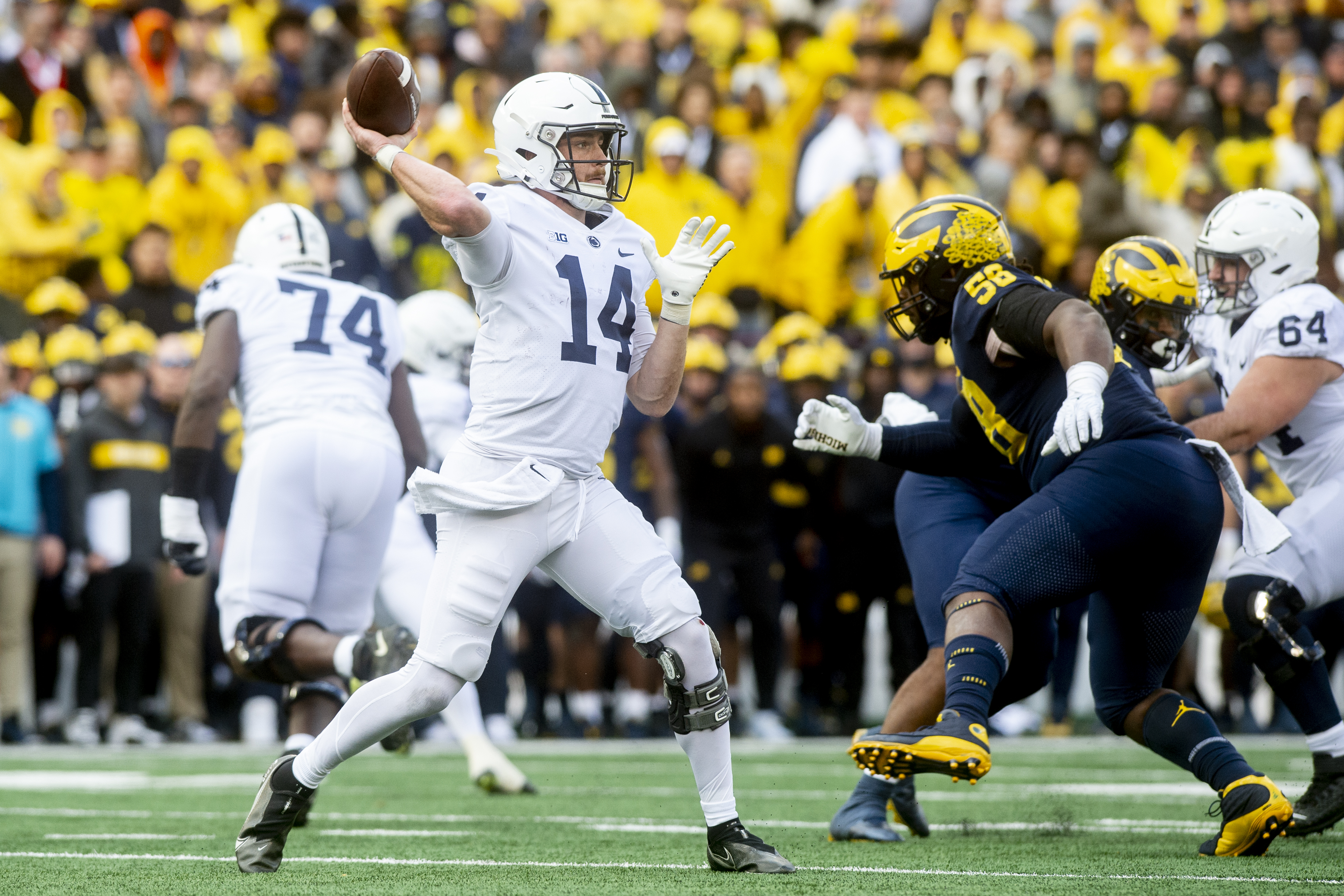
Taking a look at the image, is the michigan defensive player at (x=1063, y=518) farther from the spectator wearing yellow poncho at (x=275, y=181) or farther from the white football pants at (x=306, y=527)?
the spectator wearing yellow poncho at (x=275, y=181)

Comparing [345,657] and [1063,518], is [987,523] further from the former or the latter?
[345,657]

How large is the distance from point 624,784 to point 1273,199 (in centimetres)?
343

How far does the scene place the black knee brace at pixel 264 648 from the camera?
5.46m

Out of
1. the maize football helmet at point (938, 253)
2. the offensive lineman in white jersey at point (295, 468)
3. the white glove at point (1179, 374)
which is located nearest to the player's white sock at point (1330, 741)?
the white glove at point (1179, 374)

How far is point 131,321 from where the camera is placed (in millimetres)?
10625

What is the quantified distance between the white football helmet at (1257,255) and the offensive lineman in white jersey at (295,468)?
278 cm

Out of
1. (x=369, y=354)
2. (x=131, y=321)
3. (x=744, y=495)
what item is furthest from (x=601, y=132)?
(x=131, y=321)

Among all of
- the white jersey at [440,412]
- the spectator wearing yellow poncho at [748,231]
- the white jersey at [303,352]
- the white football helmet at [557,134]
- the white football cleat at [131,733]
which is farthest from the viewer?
the spectator wearing yellow poncho at [748,231]

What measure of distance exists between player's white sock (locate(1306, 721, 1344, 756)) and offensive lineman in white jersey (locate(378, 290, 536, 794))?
2.96 m

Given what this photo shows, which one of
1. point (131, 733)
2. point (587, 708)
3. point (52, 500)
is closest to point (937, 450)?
point (587, 708)

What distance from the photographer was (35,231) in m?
11.3

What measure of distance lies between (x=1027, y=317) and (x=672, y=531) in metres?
6.01

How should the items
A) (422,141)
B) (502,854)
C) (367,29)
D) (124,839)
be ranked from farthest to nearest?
(367,29), (422,141), (124,839), (502,854)

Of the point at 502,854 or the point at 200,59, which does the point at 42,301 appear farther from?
the point at 502,854
